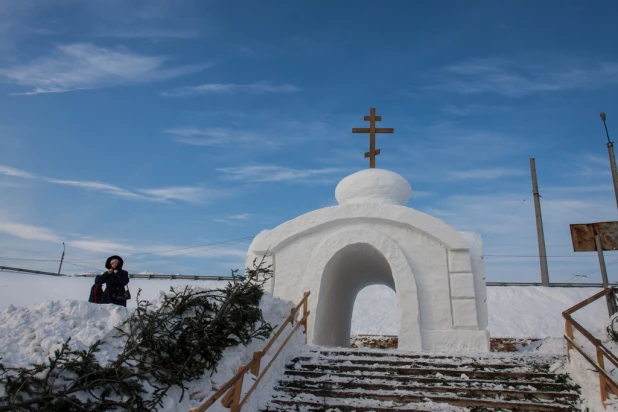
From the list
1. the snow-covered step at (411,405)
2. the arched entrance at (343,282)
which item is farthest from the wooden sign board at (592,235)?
the snow-covered step at (411,405)

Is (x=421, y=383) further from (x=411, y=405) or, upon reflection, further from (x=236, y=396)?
(x=236, y=396)

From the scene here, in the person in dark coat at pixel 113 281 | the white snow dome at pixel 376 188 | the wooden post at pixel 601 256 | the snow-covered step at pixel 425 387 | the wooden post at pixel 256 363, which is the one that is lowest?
the snow-covered step at pixel 425 387

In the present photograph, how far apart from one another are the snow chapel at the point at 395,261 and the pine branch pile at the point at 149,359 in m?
3.64

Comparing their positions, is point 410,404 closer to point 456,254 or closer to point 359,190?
point 456,254

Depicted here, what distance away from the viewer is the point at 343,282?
39.4ft

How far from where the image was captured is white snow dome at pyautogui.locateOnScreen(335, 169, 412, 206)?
36.5ft

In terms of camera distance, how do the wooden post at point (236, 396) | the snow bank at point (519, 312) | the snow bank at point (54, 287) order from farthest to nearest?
the snow bank at point (54, 287), the snow bank at point (519, 312), the wooden post at point (236, 396)

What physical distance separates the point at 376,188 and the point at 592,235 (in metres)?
4.66

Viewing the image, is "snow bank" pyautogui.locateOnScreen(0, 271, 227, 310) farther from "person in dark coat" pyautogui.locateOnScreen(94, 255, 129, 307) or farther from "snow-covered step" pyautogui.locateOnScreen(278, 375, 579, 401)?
"snow-covered step" pyautogui.locateOnScreen(278, 375, 579, 401)

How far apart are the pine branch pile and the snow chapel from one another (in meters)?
3.64

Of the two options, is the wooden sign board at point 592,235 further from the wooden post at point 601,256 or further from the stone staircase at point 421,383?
the stone staircase at point 421,383

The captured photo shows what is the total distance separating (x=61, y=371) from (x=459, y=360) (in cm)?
534

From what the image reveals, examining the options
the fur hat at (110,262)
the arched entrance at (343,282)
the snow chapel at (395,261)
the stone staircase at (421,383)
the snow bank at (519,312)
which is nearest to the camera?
the stone staircase at (421,383)

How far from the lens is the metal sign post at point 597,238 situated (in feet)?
30.0
